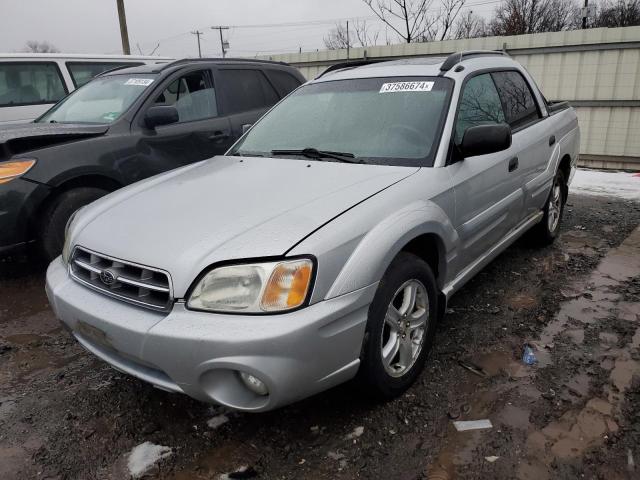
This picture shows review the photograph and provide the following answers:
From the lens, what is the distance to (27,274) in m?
4.45

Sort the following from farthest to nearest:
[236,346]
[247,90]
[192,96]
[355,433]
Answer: [247,90] < [192,96] < [355,433] < [236,346]

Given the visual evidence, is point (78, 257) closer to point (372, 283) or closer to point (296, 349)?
point (296, 349)

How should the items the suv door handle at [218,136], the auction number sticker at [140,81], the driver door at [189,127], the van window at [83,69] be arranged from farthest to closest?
1. the van window at [83,69]
2. the suv door handle at [218,136]
3. the auction number sticker at [140,81]
4. the driver door at [189,127]

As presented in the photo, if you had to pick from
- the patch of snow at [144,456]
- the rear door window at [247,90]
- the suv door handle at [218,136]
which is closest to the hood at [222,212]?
the patch of snow at [144,456]

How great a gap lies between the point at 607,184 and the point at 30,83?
8715mm

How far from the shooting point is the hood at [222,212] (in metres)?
2.03

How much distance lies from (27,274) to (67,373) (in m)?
1.97

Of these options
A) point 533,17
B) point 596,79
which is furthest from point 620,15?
point 596,79

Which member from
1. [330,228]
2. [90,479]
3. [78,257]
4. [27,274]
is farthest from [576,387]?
[27,274]

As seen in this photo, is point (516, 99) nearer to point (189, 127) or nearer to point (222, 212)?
point (222, 212)

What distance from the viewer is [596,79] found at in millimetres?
8984

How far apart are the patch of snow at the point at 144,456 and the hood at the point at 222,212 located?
807 millimetres

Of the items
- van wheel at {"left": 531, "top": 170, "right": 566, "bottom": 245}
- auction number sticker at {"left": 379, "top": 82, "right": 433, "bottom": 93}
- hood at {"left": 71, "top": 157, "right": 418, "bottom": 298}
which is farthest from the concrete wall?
hood at {"left": 71, "top": 157, "right": 418, "bottom": 298}

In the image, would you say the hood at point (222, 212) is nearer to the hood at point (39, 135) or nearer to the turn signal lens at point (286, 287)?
the turn signal lens at point (286, 287)
